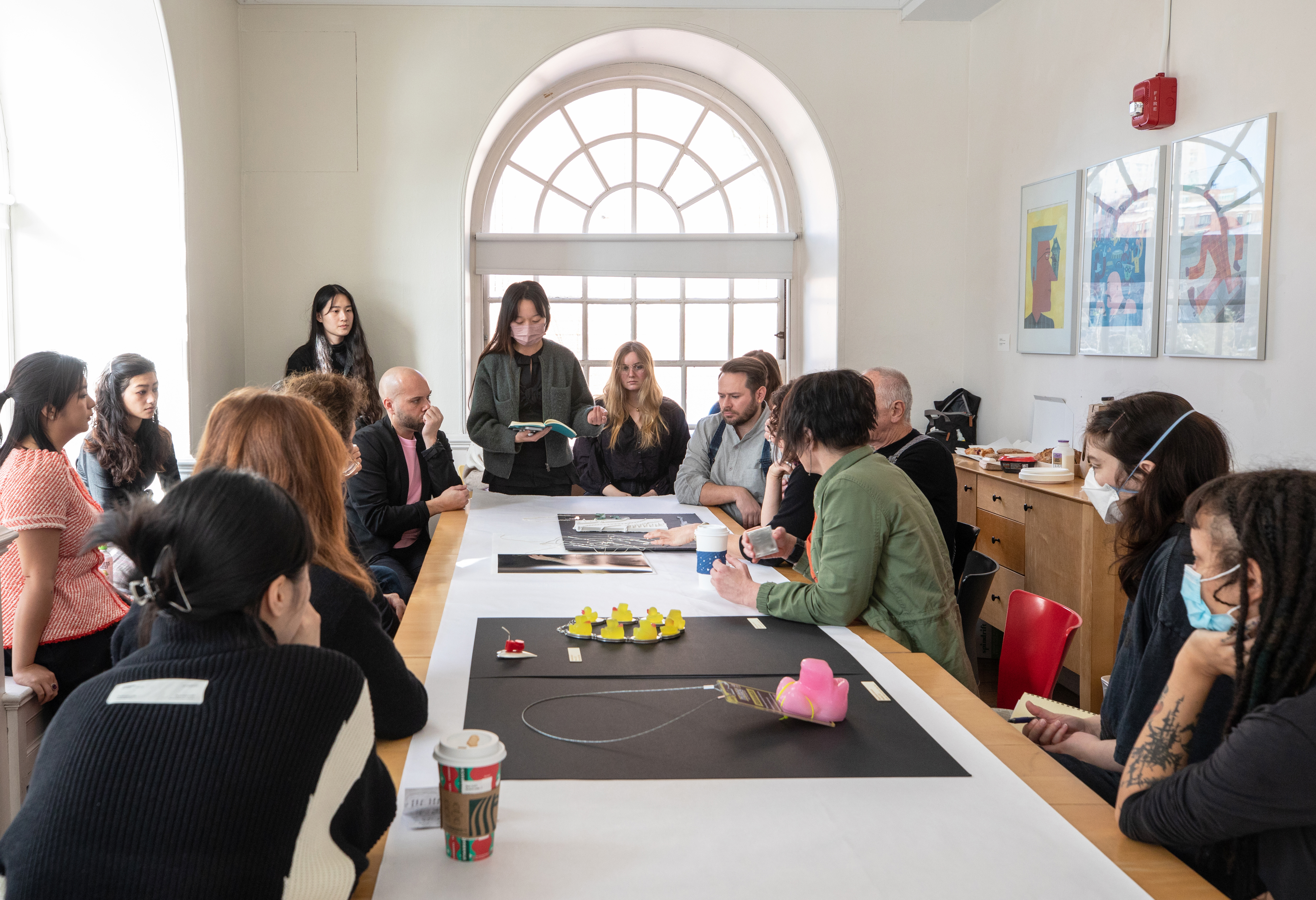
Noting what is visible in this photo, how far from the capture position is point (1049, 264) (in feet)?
15.4

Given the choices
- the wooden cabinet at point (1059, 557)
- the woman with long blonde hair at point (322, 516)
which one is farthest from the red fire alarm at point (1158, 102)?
the woman with long blonde hair at point (322, 516)

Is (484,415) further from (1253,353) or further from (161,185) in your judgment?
(1253,353)

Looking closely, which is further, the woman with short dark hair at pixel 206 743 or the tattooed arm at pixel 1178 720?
the tattooed arm at pixel 1178 720

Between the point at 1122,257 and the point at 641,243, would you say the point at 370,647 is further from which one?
the point at 641,243

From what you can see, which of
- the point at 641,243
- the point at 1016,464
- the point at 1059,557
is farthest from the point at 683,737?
the point at 641,243

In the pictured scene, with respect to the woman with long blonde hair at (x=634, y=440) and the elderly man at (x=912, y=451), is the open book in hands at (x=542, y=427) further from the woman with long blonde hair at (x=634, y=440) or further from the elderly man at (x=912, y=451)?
the elderly man at (x=912, y=451)

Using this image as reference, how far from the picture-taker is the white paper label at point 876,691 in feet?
5.62

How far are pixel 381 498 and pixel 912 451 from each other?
179cm

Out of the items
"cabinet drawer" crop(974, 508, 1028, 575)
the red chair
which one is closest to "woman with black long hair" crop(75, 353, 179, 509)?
the red chair

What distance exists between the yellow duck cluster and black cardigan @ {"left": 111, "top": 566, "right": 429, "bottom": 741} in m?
0.54

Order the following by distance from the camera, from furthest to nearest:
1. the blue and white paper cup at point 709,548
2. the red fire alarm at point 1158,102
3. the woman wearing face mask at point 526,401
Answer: the woman wearing face mask at point 526,401, the red fire alarm at point 1158,102, the blue and white paper cup at point 709,548

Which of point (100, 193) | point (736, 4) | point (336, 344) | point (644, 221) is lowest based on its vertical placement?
point (336, 344)

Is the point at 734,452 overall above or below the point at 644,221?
below

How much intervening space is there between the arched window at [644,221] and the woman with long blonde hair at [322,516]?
4397 millimetres
